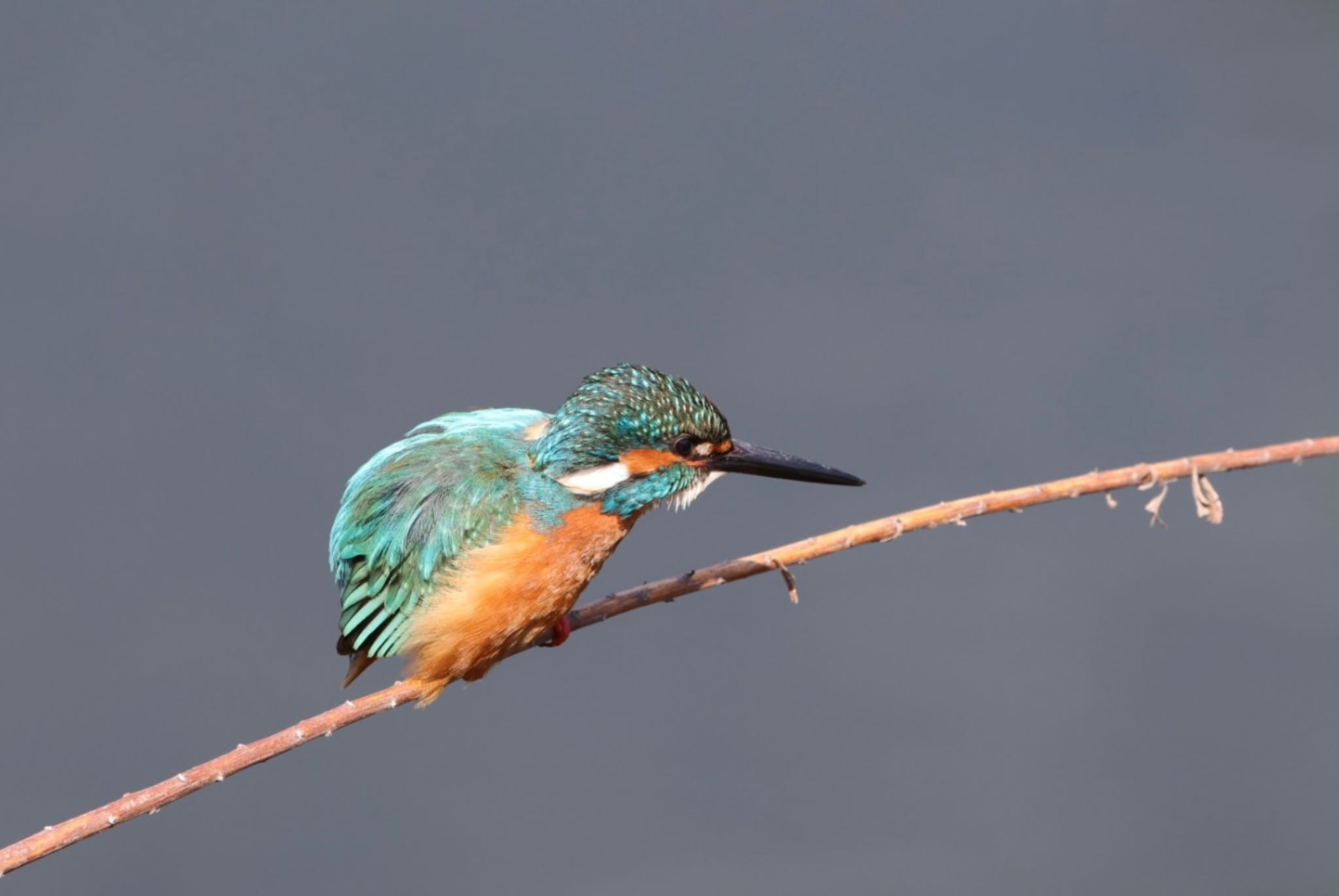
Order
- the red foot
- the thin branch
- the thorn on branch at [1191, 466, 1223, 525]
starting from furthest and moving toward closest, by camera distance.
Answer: the red foot, the thorn on branch at [1191, 466, 1223, 525], the thin branch

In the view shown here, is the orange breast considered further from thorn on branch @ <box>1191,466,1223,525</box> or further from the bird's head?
thorn on branch @ <box>1191,466,1223,525</box>

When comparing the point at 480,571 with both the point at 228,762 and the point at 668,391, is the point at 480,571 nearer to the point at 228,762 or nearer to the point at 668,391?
the point at 668,391

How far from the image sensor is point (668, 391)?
6.36ft

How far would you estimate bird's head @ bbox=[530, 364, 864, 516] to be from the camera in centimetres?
192

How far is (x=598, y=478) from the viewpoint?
196 centimetres

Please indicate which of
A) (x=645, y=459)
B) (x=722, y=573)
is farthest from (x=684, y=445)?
(x=722, y=573)

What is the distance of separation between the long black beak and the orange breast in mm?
160

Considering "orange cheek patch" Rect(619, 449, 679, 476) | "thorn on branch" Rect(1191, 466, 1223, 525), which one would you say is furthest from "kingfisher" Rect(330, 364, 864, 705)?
"thorn on branch" Rect(1191, 466, 1223, 525)

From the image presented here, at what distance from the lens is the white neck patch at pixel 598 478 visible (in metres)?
1.95

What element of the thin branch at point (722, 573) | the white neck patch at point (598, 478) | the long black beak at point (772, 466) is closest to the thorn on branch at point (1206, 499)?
the thin branch at point (722, 573)

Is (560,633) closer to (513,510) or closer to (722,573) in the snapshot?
(513,510)

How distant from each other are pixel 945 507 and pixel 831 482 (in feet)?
0.85

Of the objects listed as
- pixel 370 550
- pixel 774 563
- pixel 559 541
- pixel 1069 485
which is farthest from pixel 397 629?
pixel 1069 485

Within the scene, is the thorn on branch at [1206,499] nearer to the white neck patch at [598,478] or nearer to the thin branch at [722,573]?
the thin branch at [722,573]
